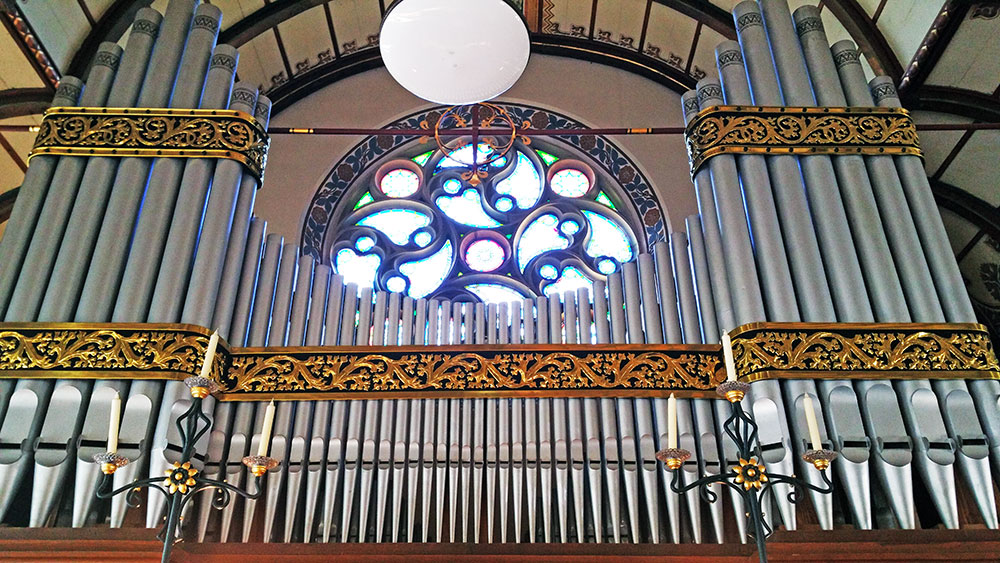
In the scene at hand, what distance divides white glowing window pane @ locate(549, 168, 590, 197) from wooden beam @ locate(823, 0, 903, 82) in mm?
2794

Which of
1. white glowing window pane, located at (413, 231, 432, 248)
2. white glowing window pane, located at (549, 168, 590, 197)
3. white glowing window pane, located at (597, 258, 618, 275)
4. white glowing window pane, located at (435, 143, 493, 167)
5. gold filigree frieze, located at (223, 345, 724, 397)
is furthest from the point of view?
white glowing window pane, located at (435, 143, 493, 167)

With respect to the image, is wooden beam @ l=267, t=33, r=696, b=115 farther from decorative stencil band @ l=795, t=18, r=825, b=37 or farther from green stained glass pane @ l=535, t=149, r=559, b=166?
decorative stencil band @ l=795, t=18, r=825, b=37

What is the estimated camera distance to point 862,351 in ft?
16.4

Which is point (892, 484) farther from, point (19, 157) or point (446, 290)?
point (19, 157)

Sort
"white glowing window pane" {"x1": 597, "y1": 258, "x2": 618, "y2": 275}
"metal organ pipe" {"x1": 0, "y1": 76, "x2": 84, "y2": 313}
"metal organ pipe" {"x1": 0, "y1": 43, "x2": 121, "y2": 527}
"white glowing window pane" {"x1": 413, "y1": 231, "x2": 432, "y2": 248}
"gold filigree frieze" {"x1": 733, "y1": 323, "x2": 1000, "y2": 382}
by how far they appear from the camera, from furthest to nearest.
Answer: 1. "white glowing window pane" {"x1": 413, "y1": 231, "x2": 432, "y2": 248}
2. "white glowing window pane" {"x1": 597, "y1": 258, "x2": 618, "y2": 275}
3. "metal organ pipe" {"x1": 0, "y1": 76, "x2": 84, "y2": 313}
4. "gold filigree frieze" {"x1": 733, "y1": 323, "x2": 1000, "y2": 382}
5. "metal organ pipe" {"x1": 0, "y1": 43, "x2": 121, "y2": 527}

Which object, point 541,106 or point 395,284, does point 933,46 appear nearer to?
point 541,106

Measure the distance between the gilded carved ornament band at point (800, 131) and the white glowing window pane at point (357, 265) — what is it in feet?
12.1

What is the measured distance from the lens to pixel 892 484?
4492 millimetres

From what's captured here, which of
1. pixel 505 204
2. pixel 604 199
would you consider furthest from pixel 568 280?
pixel 505 204

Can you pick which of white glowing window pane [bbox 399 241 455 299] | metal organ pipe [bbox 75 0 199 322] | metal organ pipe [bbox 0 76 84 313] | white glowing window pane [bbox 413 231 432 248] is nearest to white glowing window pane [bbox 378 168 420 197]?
white glowing window pane [bbox 413 231 432 248]

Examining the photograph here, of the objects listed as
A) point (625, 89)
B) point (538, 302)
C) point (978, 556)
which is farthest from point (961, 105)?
point (978, 556)

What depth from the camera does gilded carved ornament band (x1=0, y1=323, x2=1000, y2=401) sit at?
16.3 ft

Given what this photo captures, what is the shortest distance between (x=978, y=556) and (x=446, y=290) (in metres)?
5.54

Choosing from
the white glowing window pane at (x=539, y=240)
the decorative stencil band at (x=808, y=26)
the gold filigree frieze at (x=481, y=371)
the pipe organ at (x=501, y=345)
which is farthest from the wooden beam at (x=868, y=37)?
the gold filigree frieze at (x=481, y=371)
